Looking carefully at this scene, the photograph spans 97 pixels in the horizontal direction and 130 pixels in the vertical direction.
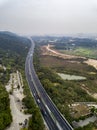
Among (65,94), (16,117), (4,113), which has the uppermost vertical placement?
(4,113)

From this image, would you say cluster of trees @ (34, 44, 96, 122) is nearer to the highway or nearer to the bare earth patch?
the highway

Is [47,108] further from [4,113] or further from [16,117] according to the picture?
[4,113]

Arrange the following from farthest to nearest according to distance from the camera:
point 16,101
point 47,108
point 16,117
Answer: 1. point 16,101
2. point 47,108
3. point 16,117

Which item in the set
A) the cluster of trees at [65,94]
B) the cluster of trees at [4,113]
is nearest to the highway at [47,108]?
the cluster of trees at [65,94]

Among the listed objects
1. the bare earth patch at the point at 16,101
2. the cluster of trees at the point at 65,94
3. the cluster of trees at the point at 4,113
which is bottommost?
the bare earth patch at the point at 16,101

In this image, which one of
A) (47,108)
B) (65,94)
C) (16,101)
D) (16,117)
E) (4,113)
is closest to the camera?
(4,113)

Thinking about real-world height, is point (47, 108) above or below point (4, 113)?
below

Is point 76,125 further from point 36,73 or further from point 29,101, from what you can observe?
point 36,73

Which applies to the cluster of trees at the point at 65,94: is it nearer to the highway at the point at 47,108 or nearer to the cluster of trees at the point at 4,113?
the highway at the point at 47,108

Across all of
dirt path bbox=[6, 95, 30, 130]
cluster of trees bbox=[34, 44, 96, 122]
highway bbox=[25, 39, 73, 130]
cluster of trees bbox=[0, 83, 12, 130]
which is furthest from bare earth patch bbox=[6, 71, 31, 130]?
cluster of trees bbox=[34, 44, 96, 122]

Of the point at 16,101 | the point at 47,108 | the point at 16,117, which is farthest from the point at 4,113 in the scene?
the point at 16,101

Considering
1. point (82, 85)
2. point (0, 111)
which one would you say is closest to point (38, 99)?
point (0, 111)
